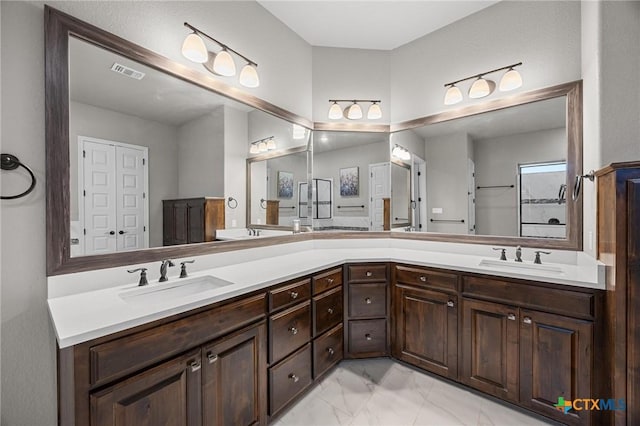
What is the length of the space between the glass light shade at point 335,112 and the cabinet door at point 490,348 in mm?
2107

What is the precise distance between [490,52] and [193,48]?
2438 millimetres

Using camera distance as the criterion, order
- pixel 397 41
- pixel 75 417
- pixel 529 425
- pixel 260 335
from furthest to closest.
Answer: pixel 397 41, pixel 529 425, pixel 260 335, pixel 75 417

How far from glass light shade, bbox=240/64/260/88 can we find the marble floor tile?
240cm

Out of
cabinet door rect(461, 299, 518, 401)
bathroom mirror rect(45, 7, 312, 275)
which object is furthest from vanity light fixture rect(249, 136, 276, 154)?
cabinet door rect(461, 299, 518, 401)

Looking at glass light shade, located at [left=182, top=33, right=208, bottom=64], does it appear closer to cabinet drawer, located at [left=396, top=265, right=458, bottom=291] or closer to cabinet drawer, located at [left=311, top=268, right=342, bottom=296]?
cabinet drawer, located at [left=311, top=268, right=342, bottom=296]

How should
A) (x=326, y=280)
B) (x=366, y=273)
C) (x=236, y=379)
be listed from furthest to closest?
1. (x=366, y=273)
2. (x=326, y=280)
3. (x=236, y=379)

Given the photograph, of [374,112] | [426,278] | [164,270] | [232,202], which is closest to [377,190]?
[374,112]

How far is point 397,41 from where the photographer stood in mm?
2873

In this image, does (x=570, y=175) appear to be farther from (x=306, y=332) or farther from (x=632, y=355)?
(x=306, y=332)

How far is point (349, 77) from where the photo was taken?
2.99 metres

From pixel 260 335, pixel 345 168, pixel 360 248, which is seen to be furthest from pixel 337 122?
pixel 260 335

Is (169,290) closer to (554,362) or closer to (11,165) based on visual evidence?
(11,165)

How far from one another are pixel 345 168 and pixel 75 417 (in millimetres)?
2572

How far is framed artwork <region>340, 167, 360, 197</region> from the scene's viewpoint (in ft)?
9.53
